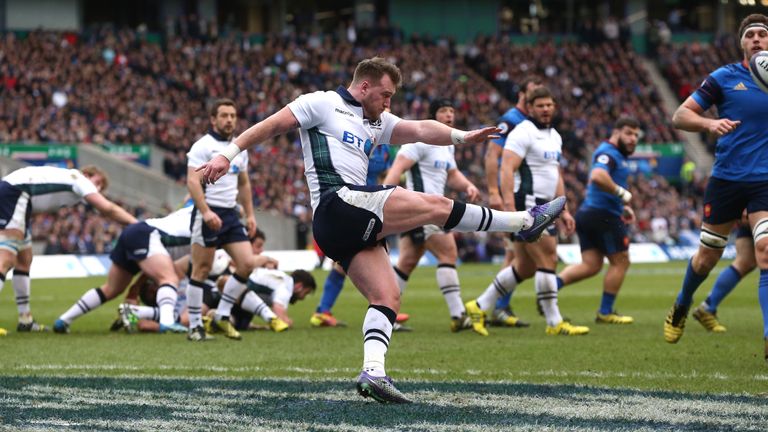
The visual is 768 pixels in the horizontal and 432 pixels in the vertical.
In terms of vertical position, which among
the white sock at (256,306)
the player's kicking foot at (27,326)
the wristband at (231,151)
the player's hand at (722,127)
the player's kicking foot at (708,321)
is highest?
the player's hand at (722,127)

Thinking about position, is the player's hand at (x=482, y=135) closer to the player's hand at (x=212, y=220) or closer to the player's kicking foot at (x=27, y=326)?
the player's hand at (x=212, y=220)

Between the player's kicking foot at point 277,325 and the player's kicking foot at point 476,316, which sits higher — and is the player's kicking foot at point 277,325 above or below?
below

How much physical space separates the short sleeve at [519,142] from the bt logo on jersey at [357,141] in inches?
175

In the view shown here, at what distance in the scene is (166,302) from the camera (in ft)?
41.4

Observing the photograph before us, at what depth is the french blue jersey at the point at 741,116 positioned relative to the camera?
866 centimetres

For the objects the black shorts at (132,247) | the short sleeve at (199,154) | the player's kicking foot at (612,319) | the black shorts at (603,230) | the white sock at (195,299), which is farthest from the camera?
Result: the black shorts at (603,230)

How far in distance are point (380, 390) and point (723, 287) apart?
6146 mm

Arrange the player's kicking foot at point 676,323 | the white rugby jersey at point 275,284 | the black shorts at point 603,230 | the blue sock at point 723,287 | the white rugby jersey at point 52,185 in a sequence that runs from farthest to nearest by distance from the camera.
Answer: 1. the white rugby jersey at point 275,284
2. the black shorts at point 603,230
3. the white rugby jersey at point 52,185
4. the blue sock at point 723,287
5. the player's kicking foot at point 676,323

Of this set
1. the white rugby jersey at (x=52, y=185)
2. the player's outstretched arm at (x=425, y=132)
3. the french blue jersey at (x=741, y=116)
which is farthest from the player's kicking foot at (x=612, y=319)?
the player's outstretched arm at (x=425, y=132)

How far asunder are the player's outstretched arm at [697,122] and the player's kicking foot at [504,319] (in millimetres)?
4792

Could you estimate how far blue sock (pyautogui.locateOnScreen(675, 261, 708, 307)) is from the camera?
9266mm

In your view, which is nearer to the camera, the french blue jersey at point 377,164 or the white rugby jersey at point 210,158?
the white rugby jersey at point 210,158

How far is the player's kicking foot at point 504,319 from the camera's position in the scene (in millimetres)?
13205

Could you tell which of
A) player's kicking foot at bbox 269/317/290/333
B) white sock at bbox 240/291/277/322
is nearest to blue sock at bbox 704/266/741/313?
player's kicking foot at bbox 269/317/290/333
